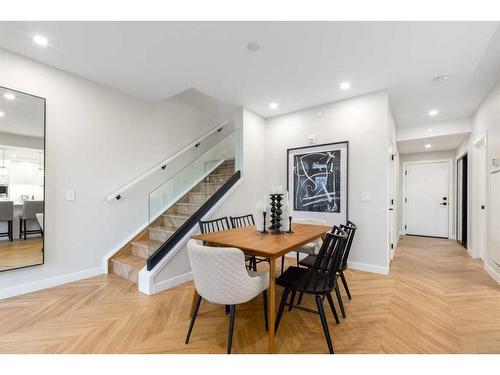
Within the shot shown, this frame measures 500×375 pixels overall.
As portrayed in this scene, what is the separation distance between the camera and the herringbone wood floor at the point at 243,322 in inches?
65.5

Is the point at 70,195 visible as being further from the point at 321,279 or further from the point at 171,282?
the point at 321,279

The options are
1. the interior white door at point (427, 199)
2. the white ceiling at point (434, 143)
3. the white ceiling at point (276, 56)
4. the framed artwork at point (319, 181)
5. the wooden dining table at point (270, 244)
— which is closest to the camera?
the wooden dining table at point (270, 244)

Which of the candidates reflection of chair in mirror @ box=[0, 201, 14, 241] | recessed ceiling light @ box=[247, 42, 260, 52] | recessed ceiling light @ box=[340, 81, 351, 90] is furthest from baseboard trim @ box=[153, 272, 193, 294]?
recessed ceiling light @ box=[340, 81, 351, 90]

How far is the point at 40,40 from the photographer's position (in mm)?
2176

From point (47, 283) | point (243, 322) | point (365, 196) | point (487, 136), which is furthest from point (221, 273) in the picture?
point (487, 136)

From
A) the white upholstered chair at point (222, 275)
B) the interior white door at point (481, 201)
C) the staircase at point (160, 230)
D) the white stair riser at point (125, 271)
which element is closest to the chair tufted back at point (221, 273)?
the white upholstered chair at point (222, 275)

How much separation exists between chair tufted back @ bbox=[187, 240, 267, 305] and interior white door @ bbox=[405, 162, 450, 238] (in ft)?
21.0

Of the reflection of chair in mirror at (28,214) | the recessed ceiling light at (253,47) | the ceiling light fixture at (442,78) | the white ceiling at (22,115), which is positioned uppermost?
the recessed ceiling light at (253,47)

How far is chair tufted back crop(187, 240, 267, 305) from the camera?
1.48 meters

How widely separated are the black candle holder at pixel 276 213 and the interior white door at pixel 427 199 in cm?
565

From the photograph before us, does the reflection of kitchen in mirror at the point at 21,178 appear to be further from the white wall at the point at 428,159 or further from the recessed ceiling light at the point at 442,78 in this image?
the white wall at the point at 428,159

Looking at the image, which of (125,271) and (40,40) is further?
(125,271)

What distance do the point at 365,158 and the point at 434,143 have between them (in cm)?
314
